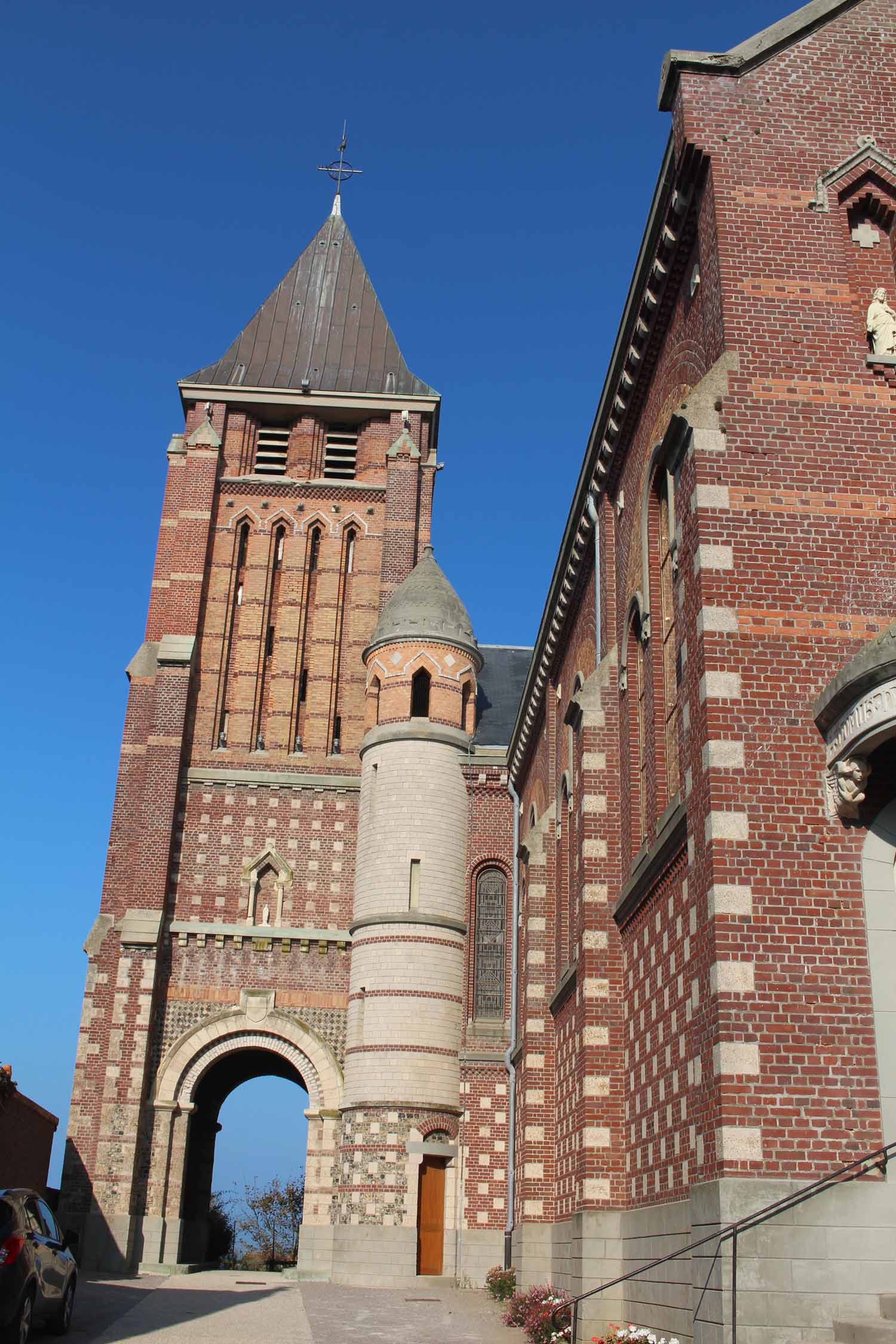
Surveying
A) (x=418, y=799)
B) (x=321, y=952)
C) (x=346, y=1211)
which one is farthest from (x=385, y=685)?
(x=346, y=1211)

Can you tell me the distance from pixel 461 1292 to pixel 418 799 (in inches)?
401

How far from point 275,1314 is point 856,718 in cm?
1247

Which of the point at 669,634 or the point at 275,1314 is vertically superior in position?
the point at 669,634

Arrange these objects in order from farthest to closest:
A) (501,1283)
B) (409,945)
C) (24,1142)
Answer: (409,945) → (24,1142) → (501,1283)

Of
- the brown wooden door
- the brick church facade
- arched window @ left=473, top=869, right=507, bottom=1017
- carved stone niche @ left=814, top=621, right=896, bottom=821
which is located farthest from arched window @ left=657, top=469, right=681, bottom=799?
arched window @ left=473, top=869, right=507, bottom=1017

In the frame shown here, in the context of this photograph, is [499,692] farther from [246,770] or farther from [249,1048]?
[249,1048]

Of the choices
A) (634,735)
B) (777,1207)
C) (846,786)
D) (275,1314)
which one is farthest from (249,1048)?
(846,786)

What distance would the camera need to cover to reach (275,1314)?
57.5 feet

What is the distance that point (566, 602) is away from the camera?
2186cm

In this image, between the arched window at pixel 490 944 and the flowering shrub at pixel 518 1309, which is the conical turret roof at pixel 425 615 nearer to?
the arched window at pixel 490 944

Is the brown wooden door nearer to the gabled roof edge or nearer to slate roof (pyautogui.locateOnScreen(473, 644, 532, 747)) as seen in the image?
slate roof (pyautogui.locateOnScreen(473, 644, 532, 747))

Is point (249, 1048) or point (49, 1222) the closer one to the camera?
point (49, 1222)

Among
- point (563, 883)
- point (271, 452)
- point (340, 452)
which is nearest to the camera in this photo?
point (563, 883)

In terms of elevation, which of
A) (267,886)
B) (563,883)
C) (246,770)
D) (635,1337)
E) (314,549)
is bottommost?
(635,1337)
